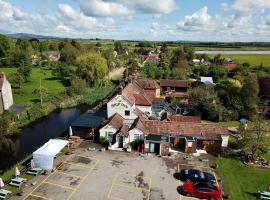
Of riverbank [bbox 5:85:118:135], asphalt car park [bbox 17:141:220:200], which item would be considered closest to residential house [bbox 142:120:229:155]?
asphalt car park [bbox 17:141:220:200]

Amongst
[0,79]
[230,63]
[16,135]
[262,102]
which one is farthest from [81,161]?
[230,63]

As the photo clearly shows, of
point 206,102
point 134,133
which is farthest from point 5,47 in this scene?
point 134,133

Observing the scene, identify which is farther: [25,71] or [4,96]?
[25,71]

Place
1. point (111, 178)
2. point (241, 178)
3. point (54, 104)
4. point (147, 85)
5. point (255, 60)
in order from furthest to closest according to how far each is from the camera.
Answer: point (255, 60) < point (147, 85) < point (54, 104) < point (241, 178) < point (111, 178)

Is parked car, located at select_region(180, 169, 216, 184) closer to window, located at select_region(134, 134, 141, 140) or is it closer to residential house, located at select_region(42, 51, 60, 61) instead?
window, located at select_region(134, 134, 141, 140)

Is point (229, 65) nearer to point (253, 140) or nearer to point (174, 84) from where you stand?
point (174, 84)
